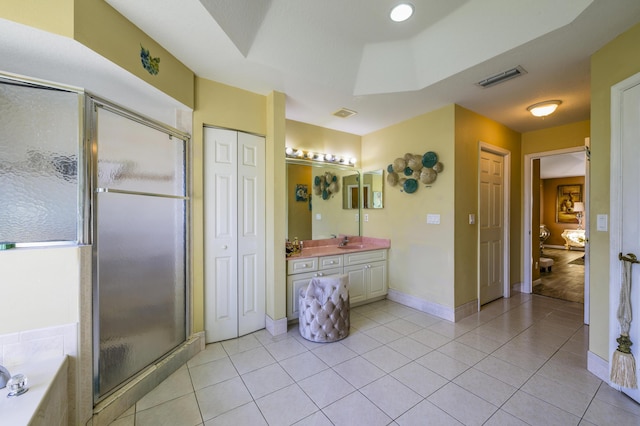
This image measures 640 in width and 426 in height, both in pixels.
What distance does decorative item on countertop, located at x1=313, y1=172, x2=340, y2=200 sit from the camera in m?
3.61

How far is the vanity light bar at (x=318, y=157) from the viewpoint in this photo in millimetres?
3395

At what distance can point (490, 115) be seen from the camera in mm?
3314

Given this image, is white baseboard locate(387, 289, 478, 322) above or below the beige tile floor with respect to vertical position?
above

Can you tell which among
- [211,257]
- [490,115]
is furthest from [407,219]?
[211,257]

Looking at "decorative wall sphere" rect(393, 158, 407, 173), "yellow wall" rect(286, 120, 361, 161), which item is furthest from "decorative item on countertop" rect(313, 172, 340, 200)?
"decorative wall sphere" rect(393, 158, 407, 173)

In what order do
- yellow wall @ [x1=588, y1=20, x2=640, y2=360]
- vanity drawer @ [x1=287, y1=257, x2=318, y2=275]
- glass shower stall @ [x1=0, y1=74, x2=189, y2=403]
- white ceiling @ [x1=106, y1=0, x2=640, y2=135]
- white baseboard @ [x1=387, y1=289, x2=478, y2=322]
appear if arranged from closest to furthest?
glass shower stall @ [x1=0, y1=74, x2=189, y2=403], white ceiling @ [x1=106, y1=0, x2=640, y2=135], yellow wall @ [x1=588, y1=20, x2=640, y2=360], vanity drawer @ [x1=287, y1=257, x2=318, y2=275], white baseboard @ [x1=387, y1=289, x2=478, y2=322]

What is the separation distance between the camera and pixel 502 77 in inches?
92.6

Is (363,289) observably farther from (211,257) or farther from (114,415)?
(114,415)

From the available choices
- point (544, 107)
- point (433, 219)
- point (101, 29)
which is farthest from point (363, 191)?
point (101, 29)

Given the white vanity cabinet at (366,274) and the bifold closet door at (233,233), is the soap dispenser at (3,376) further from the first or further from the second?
the white vanity cabinet at (366,274)

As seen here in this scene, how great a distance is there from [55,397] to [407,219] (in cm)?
352

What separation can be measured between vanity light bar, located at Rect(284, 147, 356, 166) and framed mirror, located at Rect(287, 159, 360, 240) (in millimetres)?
73

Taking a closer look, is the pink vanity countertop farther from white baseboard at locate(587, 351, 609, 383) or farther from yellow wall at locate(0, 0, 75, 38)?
yellow wall at locate(0, 0, 75, 38)

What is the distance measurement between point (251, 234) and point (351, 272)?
148cm
